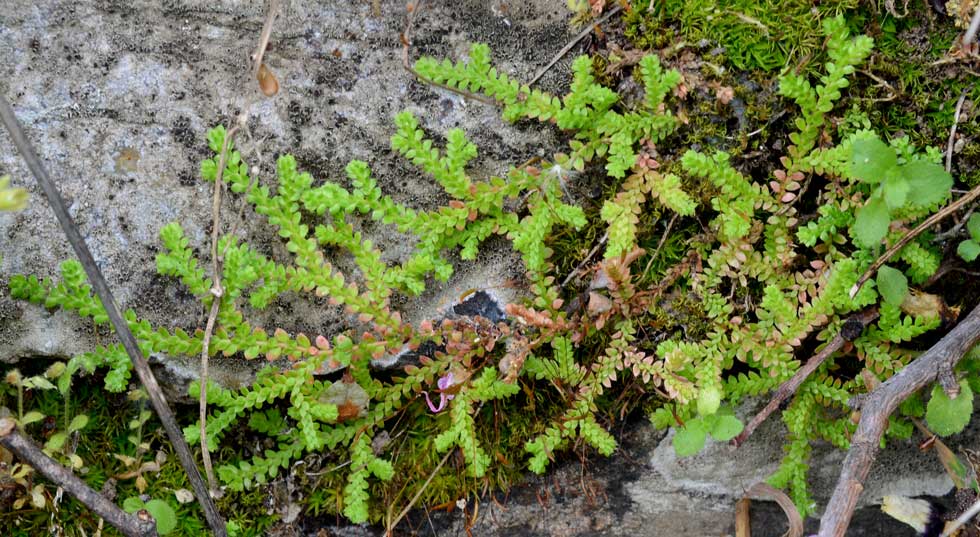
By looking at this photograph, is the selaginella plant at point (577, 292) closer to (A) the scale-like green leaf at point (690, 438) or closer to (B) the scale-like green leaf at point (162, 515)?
(A) the scale-like green leaf at point (690, 438)

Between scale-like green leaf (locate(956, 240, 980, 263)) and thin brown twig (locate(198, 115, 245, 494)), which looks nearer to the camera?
scale-like green leaf (locate(956, 240, 980, 263))

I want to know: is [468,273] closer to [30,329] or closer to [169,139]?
[169,139]

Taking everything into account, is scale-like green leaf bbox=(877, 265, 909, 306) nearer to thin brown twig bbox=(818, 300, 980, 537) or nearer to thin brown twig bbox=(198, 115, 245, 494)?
thin brown twig bbox=(818, 300, 980, 537)

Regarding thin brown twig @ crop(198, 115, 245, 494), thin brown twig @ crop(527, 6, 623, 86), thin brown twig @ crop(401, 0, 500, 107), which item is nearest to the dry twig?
thin brown twig @ crop(198, 115, 245, 494)

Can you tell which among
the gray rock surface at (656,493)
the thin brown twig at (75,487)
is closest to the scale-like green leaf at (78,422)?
the thin brown twig at (75,487)

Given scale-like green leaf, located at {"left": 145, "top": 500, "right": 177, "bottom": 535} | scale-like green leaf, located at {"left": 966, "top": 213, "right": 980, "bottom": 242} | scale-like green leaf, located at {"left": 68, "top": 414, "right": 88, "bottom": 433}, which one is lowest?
scale-like green leaf, located at {"left": 145, "top": 500, "right": 177, "bottom": 535}

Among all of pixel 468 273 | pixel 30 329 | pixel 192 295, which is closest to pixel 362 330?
pixel 468 273
